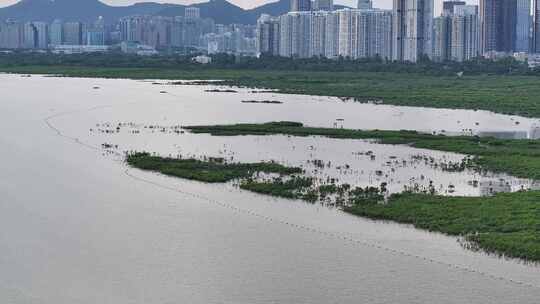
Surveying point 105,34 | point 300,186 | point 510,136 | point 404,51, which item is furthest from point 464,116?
point 105,34

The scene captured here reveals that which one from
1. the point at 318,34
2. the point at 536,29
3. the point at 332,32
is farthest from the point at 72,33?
the point at 536,29

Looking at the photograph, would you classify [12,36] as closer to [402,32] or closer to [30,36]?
[30,36]

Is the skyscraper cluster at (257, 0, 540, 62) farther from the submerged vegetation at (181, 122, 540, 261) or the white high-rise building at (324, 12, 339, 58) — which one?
A: the submerged vegetation at (181, 122, 540, 261)

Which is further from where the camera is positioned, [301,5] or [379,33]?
[301,5]

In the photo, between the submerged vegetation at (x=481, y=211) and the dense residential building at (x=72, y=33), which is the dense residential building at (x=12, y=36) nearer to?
the dense residential building at (x=72, y=33)

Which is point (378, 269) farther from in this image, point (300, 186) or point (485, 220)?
point (300, 186)

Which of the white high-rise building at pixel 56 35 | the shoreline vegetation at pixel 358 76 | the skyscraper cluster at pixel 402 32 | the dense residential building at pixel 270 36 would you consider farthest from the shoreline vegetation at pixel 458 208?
the white high-rise building at pixel 56 35
